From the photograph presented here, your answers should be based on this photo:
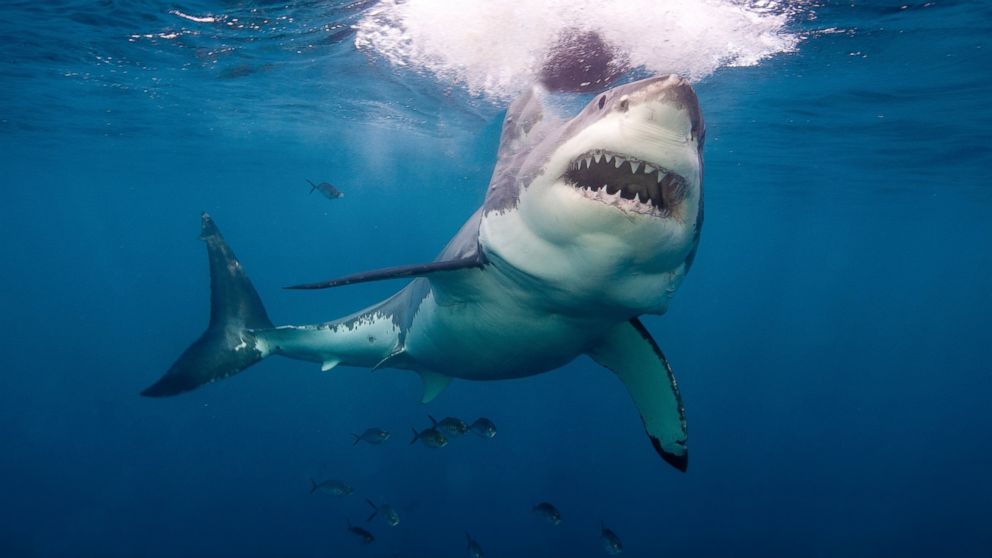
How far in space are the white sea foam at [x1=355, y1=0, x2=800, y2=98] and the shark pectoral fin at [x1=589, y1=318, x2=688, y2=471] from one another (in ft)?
23.4

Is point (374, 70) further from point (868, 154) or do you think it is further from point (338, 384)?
point (868, 154)

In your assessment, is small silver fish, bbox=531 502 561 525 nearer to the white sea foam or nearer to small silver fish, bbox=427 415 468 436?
small silver fish, bbox=427 415 468 436

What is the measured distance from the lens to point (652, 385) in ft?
15.5

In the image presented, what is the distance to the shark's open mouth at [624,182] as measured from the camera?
2422mm

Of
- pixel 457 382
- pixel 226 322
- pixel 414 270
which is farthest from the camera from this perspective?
pixel 457 382

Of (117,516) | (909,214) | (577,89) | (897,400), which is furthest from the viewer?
(897,400)

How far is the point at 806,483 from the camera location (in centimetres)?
2255

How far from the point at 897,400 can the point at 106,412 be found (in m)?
58.9

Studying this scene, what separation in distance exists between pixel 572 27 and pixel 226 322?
798 cm

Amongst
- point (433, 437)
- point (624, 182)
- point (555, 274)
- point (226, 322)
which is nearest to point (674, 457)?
point (555, 274)

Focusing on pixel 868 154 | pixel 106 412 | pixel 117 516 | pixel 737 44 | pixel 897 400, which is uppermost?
pixel 737 44

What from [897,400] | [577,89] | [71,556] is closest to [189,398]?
[71,556]

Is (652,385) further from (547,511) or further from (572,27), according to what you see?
(572,27)

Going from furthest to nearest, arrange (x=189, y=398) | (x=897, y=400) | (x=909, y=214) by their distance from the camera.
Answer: (x=897, y=400), (x=909, y=214), (x=189, y=398)
